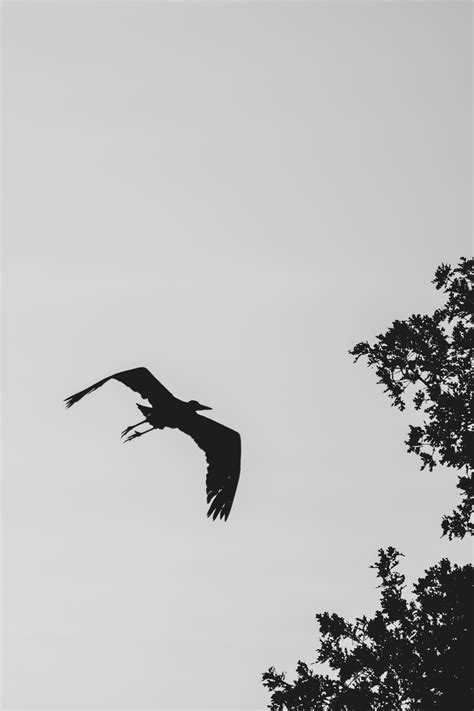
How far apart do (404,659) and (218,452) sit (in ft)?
15.0

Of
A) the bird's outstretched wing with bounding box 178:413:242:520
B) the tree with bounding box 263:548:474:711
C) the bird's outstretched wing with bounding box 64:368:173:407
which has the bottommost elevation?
the tree with bounding box 263:548:474:711

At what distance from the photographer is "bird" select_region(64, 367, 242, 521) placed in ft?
56.4

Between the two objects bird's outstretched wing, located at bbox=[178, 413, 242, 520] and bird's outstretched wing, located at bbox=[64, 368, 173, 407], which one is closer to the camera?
bird's outstretched wing, located at bbox=[64, 368, 173, 407]

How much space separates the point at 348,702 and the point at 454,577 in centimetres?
249

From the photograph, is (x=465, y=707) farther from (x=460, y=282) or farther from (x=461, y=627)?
(x=460, y=282)

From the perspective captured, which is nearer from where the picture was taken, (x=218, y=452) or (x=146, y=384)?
(x=146, y=384)

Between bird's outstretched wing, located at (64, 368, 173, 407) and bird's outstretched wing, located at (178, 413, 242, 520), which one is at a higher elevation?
bird's outstretched wing, located at (64, 368, 173, 407)

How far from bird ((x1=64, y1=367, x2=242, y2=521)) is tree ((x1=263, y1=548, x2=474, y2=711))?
281 centimetres

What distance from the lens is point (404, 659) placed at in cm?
1599

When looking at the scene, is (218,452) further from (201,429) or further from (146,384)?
(146,384)

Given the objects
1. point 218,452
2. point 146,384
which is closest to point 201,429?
point 218,452

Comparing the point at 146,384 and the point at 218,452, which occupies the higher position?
the point at 146,384

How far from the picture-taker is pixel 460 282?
1783cm

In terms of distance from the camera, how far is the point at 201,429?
18016 millimetres
